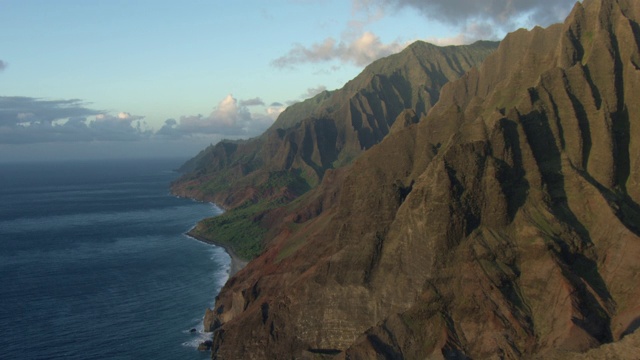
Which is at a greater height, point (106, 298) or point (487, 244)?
point (487, 244)

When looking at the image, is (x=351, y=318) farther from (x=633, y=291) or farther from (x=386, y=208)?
→ (x=633, y=291)

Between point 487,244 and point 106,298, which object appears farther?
point 106,298

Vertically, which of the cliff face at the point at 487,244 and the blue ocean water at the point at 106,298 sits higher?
the cliff face at the point at 487,244

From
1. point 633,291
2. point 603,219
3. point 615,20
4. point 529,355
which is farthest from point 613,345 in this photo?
point 615,20

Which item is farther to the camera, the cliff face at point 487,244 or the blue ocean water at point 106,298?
the blue ocean water at point 106,298

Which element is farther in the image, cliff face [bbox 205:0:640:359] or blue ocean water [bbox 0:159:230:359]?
blue ocean water [bbox 0:159:230:359]

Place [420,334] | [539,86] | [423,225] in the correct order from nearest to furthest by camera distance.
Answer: [420,334]
[423,225]
[539,86]

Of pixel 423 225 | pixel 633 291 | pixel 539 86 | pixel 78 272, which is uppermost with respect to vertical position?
pixel 539 86

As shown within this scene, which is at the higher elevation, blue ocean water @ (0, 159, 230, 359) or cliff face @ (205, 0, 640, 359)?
cliff face @ (205, 0, 640, 359)
